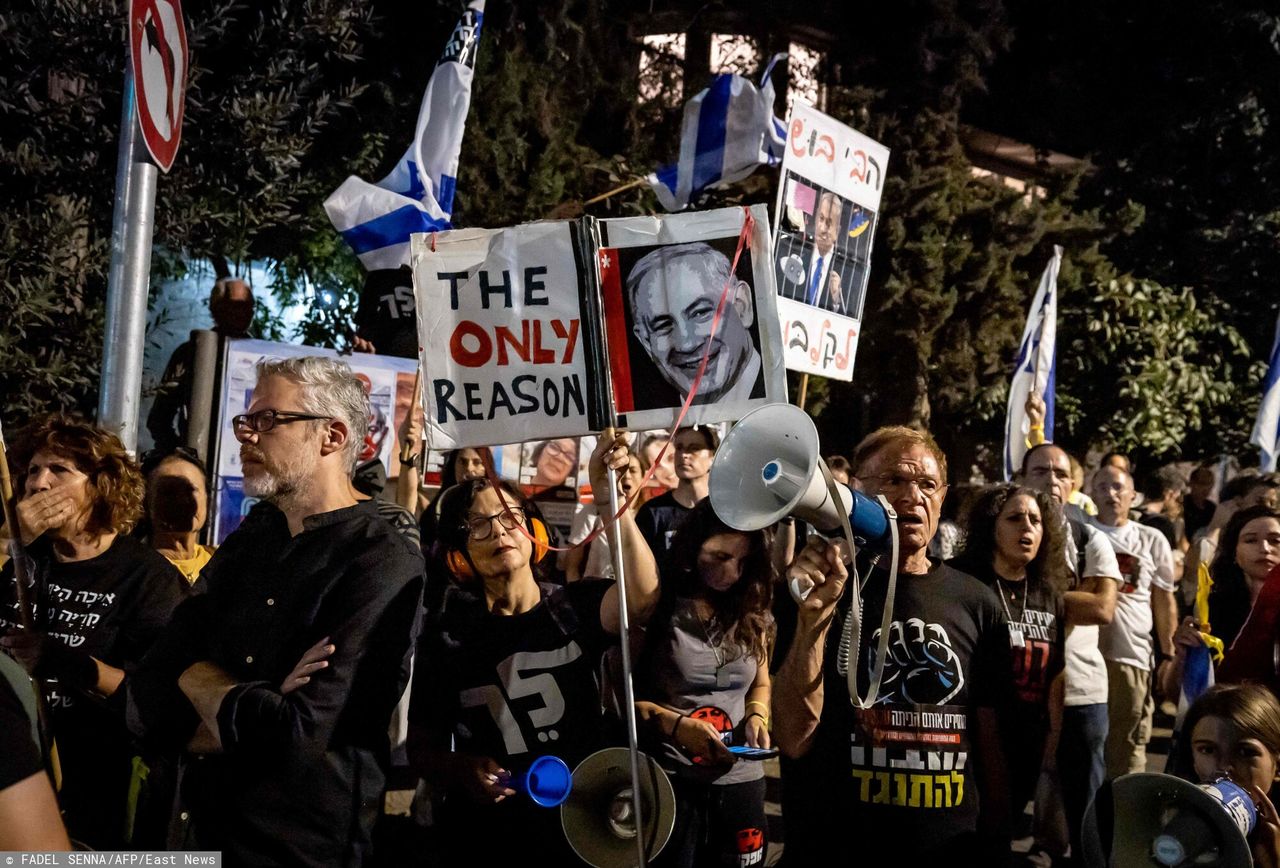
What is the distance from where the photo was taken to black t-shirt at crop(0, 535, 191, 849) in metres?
3.35

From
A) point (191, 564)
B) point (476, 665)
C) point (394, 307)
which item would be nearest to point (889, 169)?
point (394, 307)

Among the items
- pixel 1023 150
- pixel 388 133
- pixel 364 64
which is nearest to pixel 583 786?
pixel 388 133

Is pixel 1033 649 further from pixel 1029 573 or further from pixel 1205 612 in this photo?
pixel 1205 612

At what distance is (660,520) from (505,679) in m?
1.22

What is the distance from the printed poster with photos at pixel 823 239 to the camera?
5.33 m

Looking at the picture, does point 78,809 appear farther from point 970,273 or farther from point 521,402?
point 970,273

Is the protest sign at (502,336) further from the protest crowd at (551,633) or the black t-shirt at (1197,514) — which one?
the black t-shirt at (1197,514)

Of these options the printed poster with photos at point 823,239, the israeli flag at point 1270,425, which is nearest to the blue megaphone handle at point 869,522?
the printed poster with photos at point 823,239

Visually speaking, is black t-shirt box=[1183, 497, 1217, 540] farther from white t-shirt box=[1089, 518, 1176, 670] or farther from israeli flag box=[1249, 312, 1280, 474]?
white t-shirt box=[1089, 518, 1176, 670]

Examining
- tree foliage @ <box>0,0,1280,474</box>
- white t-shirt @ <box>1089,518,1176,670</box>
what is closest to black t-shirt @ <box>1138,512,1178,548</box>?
white t-shirt @ <box>1089,518,1176,670</box>

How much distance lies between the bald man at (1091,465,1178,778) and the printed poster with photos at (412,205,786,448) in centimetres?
377

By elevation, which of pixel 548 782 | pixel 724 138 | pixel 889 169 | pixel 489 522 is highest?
pixel 889 169

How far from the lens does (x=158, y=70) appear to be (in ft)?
15.0

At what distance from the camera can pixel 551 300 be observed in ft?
11.2
